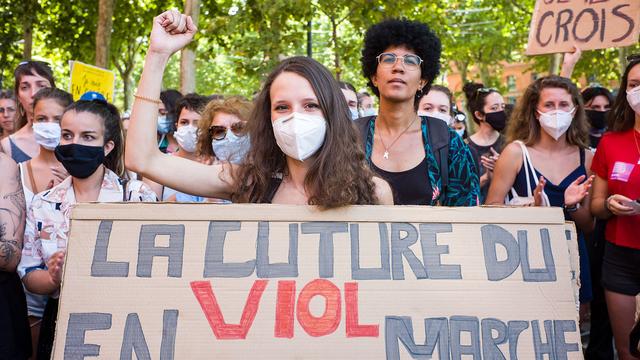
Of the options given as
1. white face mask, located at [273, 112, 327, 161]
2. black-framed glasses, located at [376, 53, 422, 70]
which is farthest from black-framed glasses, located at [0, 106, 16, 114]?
white face mask, located at [273, 112, 327, 161]

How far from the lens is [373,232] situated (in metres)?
2.27

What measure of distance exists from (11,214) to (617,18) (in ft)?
14.3

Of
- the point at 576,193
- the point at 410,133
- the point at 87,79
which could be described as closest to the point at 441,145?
the point at 410,133

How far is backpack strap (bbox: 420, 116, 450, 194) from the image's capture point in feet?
→ 10.3

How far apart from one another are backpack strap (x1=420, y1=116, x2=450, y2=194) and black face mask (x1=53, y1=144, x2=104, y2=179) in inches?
63.7

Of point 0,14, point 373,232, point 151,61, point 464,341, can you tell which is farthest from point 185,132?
point 0,14

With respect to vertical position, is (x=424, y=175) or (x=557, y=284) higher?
(x=424, y=175)

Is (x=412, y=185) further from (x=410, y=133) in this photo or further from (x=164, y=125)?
(x=164, y=125)

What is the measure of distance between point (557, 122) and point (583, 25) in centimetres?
145

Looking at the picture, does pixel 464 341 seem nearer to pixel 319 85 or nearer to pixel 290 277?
pixel 290 277

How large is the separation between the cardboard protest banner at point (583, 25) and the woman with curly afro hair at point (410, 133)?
2068 mm

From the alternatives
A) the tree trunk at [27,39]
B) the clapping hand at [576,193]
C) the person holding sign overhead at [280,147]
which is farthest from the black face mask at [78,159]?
the tree trunk at [27,39]

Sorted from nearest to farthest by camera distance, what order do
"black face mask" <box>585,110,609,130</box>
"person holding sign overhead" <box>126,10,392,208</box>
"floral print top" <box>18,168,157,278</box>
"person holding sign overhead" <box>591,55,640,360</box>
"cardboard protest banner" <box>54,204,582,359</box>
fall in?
1. "cardboard protest banner" <box>54,204,582,359</box>
2. "person holding sign overhead" <box>126,10,392,208</box>
3. "floral print top" <box>18,168,157,278</box>
4. "person holding sign overhead" <box>591,55,640,360</box>
5. "black face mask" <box>585,110,609,130</box>

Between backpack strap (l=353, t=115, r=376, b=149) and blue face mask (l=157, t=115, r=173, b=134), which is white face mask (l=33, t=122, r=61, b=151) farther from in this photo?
blue face mask (l=157, t=115, r=173, b=134)
